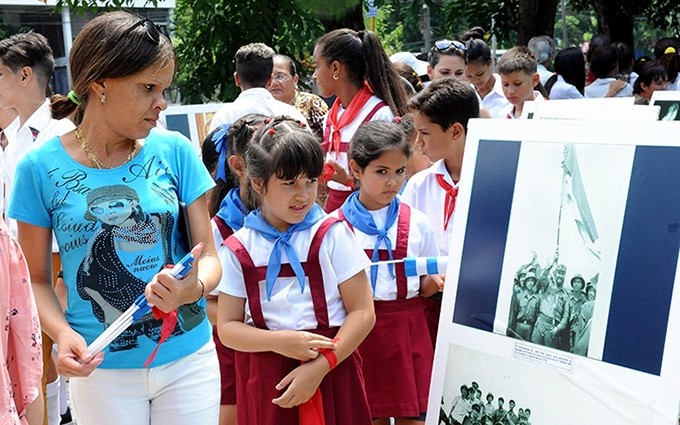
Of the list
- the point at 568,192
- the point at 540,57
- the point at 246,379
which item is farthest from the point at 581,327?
the point at 540,57

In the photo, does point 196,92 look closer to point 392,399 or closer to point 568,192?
point 392,399

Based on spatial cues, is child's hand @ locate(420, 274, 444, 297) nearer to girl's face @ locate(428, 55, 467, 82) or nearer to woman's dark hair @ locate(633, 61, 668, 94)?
girl's face @ locate(428, 55, 467, 82)

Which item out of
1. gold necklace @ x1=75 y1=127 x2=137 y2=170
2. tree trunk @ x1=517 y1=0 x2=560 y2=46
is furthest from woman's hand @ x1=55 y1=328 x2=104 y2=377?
tree trunk @ x1=517 y1=0 x2=560 y2=46

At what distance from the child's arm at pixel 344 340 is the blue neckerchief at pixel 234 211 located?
830 mm

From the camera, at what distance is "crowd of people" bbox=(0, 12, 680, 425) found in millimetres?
2676

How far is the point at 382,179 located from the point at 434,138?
0.32 meters

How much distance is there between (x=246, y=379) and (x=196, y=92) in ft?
26.5

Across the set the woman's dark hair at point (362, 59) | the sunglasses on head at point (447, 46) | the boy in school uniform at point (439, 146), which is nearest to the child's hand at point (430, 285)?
the boy in school uniform at point (439, 146)

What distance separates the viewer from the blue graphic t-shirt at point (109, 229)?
8.90 ft

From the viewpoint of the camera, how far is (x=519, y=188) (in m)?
2.82

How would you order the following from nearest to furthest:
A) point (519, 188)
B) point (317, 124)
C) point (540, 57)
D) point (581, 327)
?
point (581, 327)
point (519, 188)
point (317, 124)
point (540, 57)

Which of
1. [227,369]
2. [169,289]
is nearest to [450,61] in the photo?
[227,369]

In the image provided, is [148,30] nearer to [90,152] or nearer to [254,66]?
[90,152]

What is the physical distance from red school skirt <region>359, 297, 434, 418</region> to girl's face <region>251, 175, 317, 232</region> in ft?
2.29
